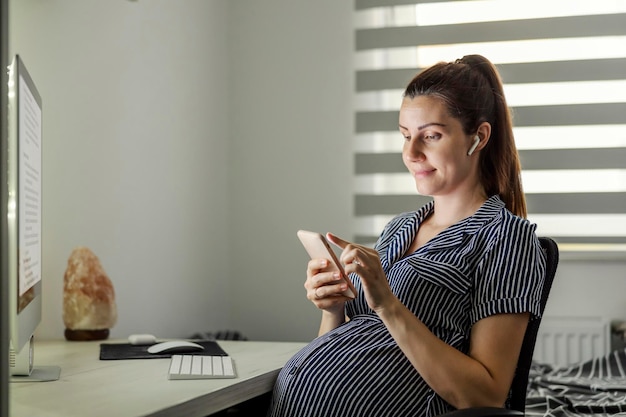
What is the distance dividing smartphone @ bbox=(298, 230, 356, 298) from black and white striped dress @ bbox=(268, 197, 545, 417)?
8 cm

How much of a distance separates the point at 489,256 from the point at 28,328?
0.81 m

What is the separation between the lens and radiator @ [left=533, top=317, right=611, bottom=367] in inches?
126

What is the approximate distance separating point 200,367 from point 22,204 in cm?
51

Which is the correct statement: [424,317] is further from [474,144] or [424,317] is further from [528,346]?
[474,144]

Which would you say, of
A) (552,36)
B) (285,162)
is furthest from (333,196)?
(552,36)

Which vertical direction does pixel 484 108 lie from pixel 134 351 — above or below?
above

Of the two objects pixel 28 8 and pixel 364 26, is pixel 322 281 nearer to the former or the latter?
pixel 28 8

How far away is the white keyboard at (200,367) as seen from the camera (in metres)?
1.51

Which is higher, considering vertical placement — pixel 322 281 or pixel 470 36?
pixel 470 36

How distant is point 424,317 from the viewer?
151 cm

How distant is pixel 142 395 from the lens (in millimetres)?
1342

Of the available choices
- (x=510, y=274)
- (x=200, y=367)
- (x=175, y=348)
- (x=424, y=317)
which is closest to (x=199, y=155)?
(x=175, y=348)

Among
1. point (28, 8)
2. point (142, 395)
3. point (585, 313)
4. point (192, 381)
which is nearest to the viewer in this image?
point (142, 395)

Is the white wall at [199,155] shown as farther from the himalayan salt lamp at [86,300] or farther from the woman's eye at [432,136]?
the woman's eye at [432,136]
